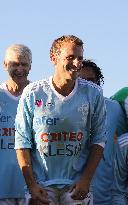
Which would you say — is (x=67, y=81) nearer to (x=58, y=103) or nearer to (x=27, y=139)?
(x=58, y=103)

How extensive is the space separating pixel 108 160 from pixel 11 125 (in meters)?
1.33

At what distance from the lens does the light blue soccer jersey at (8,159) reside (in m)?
6.03

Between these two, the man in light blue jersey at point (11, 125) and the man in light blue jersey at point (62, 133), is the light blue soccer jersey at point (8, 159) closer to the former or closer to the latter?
the man in light blue jersey at point (11, 125)

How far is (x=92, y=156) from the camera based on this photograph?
4.96 m

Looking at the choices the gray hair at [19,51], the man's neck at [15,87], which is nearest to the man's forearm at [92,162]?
the man's neck at [15,87]

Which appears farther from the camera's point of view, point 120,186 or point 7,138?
point 7,138

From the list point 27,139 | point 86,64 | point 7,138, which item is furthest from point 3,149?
point 86,64

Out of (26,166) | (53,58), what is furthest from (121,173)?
(53,58)

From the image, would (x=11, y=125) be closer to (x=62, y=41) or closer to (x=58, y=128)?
(x=58, y=128)

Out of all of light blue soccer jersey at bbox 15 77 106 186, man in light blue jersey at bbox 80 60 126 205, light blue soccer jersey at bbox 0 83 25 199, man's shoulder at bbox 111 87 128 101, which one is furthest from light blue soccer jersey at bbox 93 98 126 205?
light blue soccer jersey at bbox 15 77 106 186

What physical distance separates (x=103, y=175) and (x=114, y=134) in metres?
0.48

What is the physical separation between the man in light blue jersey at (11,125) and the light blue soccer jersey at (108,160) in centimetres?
100

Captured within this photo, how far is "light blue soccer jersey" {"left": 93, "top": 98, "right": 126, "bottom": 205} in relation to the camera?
6656mm

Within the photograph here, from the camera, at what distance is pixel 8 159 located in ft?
19.8
